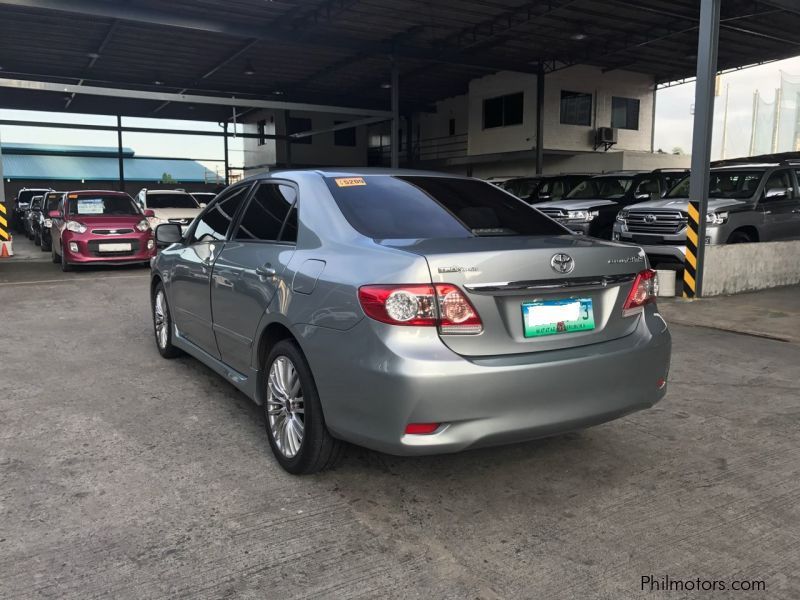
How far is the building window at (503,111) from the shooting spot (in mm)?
24578

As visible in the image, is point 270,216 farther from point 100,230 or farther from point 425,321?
point 100,230

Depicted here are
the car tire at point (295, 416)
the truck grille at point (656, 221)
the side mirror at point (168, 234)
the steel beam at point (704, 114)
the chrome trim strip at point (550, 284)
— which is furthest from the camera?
the truck grille at point (656, 221)

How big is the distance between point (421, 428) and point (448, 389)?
20cm

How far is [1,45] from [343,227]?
2203 centimetres

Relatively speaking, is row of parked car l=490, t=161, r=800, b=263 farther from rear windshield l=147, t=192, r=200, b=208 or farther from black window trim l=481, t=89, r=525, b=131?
black window trim l=481, t=89, r=525, b=131

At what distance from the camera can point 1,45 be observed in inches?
789

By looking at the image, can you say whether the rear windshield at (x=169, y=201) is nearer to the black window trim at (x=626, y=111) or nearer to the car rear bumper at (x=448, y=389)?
the car rear bumper at (x=448, y=389)

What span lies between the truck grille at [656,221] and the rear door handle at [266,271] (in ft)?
27.1

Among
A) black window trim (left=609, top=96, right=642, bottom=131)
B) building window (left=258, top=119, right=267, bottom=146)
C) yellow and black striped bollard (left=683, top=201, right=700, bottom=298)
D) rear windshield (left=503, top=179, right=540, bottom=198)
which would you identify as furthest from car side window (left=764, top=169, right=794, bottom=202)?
building window (left=258, top=119, right=267, bottom=146)

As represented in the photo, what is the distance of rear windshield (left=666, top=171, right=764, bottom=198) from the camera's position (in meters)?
10.7

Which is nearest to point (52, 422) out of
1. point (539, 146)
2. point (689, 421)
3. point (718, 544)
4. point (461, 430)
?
point (461, 430)

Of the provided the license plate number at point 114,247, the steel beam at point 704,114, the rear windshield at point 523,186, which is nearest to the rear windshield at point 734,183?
the steel beam at point 704,114

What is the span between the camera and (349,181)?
3.63 meters

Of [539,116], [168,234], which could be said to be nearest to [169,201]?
[168,234]
